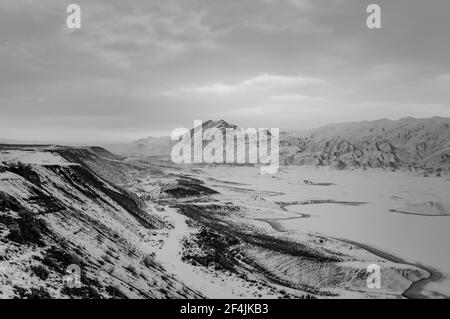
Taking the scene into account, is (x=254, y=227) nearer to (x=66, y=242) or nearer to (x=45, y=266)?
(x=66, y=242)

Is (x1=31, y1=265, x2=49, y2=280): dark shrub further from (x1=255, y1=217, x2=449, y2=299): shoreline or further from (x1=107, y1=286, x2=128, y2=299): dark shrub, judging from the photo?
→ (x1=255, y1=217, x2=449, y2=299): shoreline

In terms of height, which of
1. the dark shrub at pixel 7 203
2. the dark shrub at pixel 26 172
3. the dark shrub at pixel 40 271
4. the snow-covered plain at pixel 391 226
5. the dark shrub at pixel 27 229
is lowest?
the snow-covered plain at pixel 391 226

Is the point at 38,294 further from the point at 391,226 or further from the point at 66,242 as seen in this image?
the point at 391,226

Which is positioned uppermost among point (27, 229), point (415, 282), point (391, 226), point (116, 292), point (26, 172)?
point (26, 172)

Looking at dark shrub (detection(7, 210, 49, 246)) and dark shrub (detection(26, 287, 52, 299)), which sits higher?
dark shrub (detection(7, 210, 49, 246))

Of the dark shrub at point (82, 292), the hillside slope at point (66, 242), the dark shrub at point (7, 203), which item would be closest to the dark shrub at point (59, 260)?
the hillside slope at point (66, 242)

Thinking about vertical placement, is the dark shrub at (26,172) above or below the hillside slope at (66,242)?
above

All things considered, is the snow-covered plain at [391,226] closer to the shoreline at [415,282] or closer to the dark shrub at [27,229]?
the shoreline at [415,282]

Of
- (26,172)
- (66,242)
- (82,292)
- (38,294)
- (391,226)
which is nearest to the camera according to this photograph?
(38,294)

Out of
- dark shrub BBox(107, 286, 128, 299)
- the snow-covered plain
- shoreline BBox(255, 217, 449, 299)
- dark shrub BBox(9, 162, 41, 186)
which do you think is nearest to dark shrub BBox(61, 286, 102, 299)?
dark shrub BBox(107, 286, 128, 299)

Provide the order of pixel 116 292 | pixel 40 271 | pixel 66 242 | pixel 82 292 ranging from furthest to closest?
pixel 66 242, pixel 116 292, pixel 40 271, pixel 82 292

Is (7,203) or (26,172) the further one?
(26,172)

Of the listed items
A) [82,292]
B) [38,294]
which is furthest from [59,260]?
[38,294]
